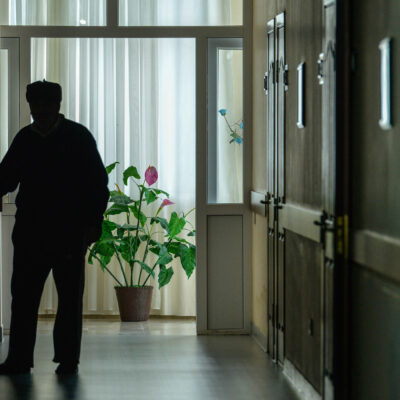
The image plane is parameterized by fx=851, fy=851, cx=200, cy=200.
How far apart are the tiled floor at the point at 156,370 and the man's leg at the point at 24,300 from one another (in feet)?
0.47

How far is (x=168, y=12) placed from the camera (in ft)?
18.2

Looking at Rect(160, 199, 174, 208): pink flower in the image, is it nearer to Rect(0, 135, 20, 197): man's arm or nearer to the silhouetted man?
the silhouetted man

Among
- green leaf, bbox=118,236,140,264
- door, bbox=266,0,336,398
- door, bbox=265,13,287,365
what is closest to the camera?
door, bbox=266,0,336,398

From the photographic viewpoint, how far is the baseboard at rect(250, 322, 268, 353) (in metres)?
4.89

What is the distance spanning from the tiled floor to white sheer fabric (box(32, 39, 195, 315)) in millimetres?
994

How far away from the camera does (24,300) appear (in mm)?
4250

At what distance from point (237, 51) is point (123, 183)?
4.33 ft

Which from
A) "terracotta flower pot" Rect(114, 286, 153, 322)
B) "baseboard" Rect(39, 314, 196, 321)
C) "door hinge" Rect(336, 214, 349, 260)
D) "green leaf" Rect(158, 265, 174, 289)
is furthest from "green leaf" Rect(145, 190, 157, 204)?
"door hinge" Rect(336, 214, 349, 260)

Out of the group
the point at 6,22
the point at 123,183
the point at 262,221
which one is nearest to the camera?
the point at 262,221

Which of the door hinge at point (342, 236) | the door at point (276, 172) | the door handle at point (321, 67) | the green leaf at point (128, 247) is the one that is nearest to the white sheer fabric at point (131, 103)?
the green leaf at point (128, 247)

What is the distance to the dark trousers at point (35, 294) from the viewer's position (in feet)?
13.9

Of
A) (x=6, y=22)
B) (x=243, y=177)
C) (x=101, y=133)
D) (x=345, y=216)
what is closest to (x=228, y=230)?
(x=243, y=177)

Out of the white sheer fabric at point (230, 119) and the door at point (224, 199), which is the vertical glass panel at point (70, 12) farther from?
the white sheer fabric at point (230, 119)

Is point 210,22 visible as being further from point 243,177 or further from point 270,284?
point 270,284
